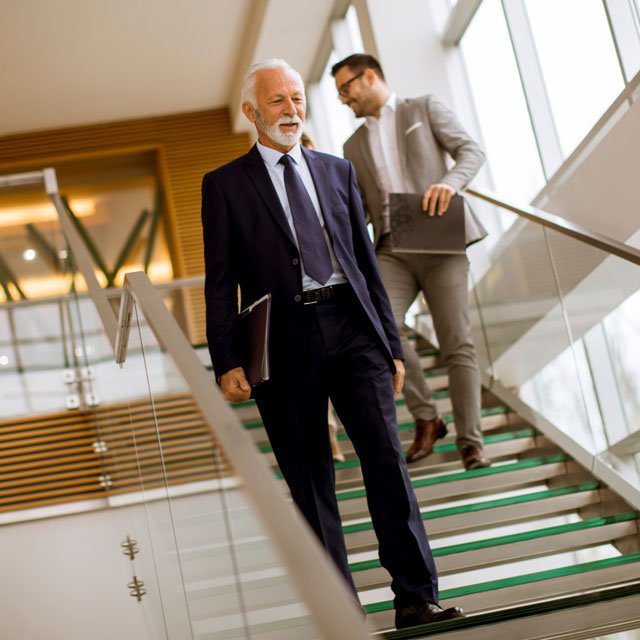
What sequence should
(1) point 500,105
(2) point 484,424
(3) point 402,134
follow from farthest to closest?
(1) point 500,105 → (2) point 484,424 → (3) point 402,134

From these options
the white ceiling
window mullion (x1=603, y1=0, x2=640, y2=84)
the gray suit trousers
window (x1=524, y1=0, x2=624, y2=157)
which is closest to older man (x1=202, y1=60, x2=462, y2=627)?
the gray suit trousers

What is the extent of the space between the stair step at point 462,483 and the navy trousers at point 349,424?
1453 millimetres

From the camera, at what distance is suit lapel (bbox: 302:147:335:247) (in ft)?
9.57

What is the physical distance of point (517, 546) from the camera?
3.78 m

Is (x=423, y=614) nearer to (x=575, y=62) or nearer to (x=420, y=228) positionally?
(x=420, y=228)

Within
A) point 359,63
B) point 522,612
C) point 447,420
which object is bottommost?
point 522,612

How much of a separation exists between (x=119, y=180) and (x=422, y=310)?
20.5 ft

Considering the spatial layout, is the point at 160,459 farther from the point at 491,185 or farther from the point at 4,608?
the point at 491,185

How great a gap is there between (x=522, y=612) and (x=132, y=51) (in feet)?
26.5

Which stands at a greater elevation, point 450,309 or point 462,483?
point 450,309

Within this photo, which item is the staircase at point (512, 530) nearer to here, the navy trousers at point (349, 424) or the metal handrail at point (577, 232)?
the navy trousers at point (349, 424)

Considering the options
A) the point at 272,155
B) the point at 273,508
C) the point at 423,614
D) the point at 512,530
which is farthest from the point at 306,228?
the point at 512,530

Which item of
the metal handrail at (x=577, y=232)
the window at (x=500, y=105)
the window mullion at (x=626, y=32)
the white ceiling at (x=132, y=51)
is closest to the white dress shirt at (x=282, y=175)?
the metal handrail at (x=577, y=232)

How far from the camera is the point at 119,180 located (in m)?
11.7
